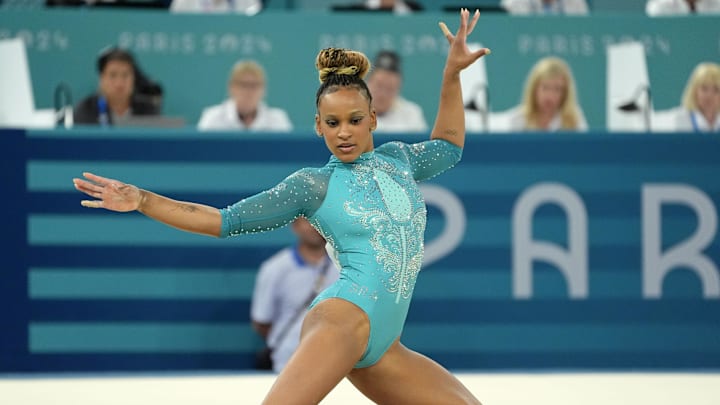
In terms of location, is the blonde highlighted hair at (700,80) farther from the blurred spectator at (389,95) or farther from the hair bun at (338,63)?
the hair bun at (338,63)

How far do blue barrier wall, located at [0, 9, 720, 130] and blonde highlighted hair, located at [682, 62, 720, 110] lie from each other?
647mm

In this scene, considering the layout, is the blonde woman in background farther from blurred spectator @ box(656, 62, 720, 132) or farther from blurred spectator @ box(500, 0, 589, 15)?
blurred spectator @ box(500, 0, 589, 15)

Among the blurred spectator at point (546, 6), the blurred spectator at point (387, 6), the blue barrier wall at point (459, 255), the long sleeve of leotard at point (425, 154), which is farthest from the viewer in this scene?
the blurred spectator at point (546, 6)

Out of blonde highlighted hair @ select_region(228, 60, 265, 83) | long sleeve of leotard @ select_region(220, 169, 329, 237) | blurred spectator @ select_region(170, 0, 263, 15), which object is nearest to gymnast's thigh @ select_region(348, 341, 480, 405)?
long sleeve of leotard @ select_region(220, 169, 329, 237)

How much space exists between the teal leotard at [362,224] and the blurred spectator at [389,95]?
352cm

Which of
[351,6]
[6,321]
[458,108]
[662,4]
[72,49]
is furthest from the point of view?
[662,4]

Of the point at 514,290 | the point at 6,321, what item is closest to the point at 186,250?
the point at 6,321

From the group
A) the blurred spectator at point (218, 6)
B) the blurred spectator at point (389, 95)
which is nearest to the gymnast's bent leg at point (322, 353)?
the blurred spectator at point (389, 95)

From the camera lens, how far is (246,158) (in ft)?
18.7

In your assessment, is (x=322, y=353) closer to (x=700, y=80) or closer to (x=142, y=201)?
(x=142, y=201)

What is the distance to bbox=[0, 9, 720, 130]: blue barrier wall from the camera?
7.21 m

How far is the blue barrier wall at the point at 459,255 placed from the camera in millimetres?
5621

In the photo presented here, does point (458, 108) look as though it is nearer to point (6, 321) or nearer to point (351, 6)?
point (6, 321)

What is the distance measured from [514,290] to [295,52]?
2512 mm
